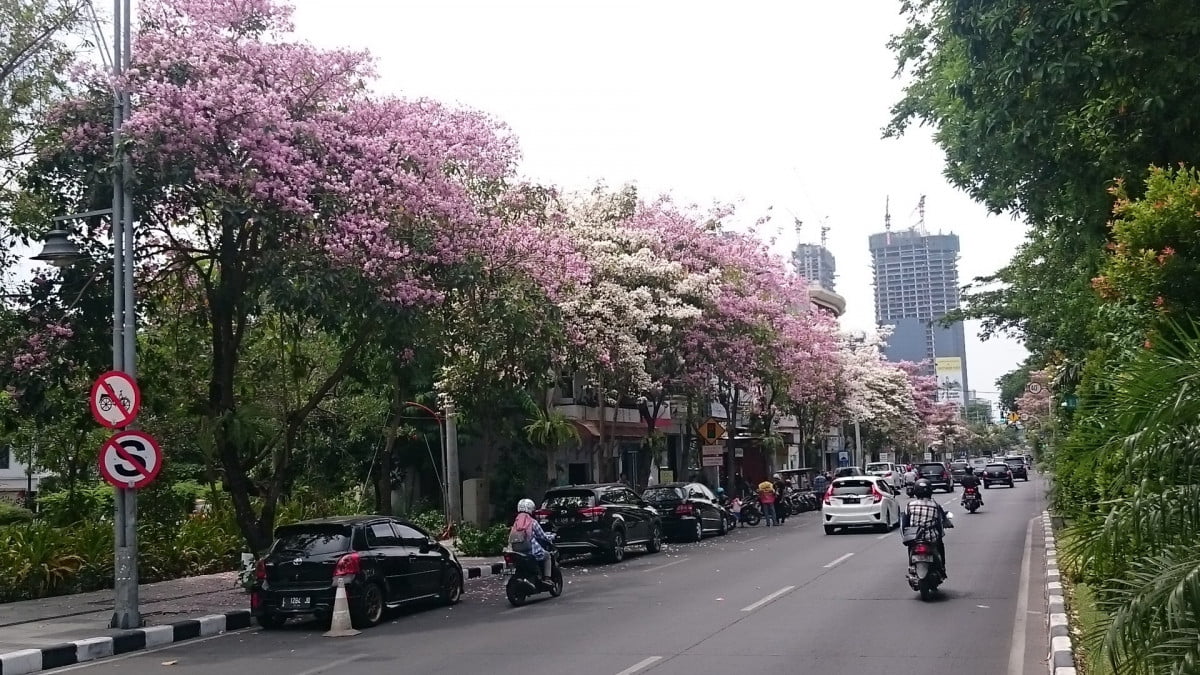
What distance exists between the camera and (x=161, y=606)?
16453 mm

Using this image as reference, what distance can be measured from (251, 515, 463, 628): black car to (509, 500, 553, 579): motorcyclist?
1.59 meters

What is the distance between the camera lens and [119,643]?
13266 millimetres

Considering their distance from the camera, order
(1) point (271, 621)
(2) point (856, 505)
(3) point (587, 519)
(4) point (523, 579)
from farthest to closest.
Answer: (2) point (856, 505) → (3) point (587, 519) → (4) point (523, 579) → (1) point (271, 621)

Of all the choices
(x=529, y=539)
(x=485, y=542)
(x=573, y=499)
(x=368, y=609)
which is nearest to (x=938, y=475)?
(x=485, y=542)

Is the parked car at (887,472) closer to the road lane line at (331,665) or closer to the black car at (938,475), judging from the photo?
the black car at (938,475)

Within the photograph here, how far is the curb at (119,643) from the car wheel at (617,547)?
9346 millimetres

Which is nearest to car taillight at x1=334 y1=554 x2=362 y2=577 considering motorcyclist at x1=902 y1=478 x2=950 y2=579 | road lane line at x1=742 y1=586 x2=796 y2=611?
road lane line at x1=742 y1=586 x2=796 y2=611

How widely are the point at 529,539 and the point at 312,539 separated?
11.1 ft

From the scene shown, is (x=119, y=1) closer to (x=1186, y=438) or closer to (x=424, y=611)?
(x=424, y=611)

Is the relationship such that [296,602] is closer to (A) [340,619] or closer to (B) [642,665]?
(A) [340,619]

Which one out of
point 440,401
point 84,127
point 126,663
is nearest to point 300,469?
point 440,401

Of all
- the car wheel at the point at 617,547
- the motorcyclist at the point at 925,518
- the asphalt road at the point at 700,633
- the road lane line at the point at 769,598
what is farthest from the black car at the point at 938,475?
the motorcyclist at the point at 925,518

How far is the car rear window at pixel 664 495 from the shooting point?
3002 cm

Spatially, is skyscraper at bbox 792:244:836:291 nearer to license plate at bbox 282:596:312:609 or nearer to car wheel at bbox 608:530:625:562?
car wheel at bbox 608:530:625:562
